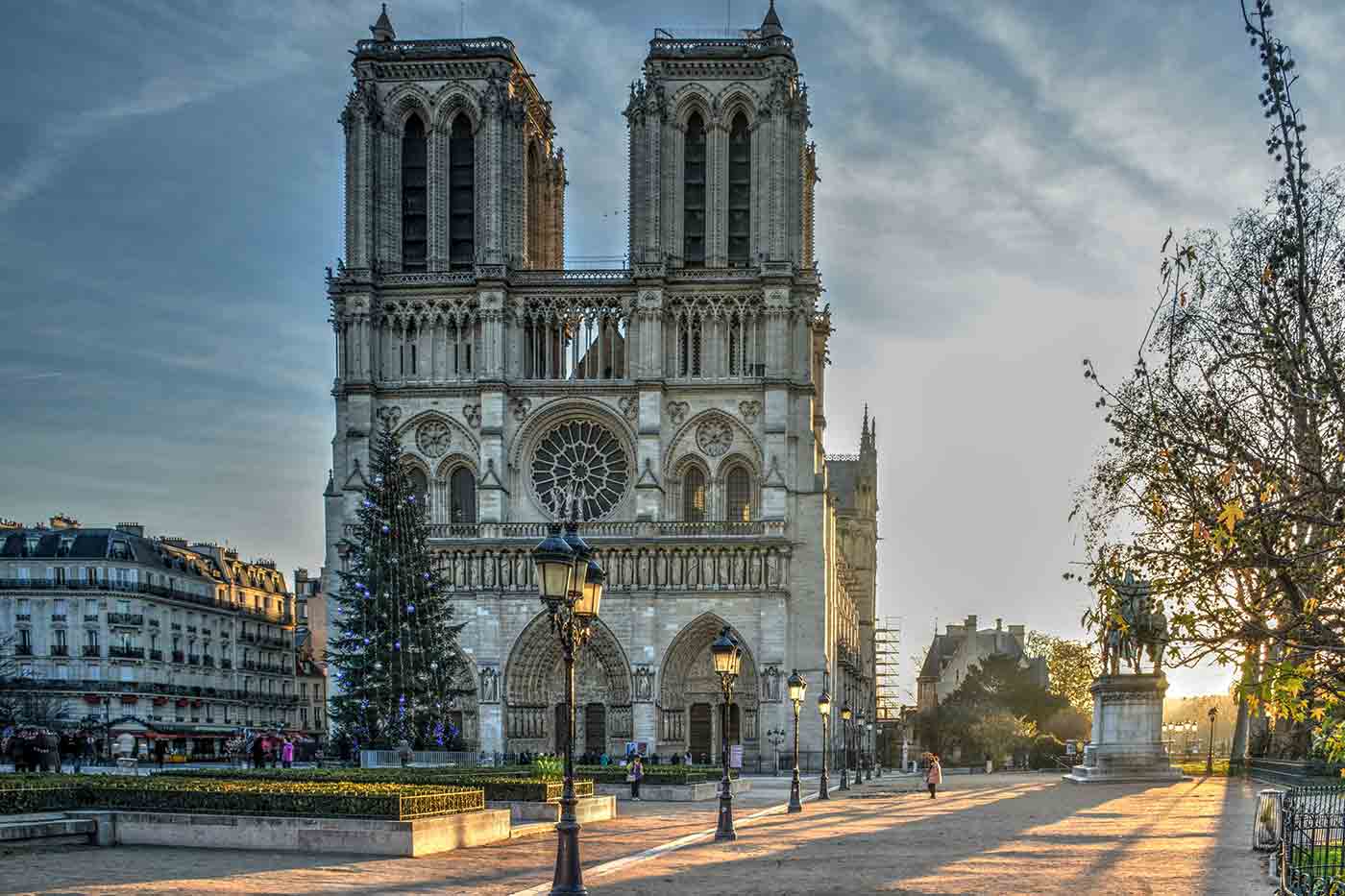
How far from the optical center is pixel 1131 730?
46.0 metres

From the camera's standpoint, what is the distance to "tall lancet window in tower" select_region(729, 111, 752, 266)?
70625 millimetres

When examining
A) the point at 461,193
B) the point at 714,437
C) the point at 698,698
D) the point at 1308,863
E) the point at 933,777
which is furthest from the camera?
the point at 461,193

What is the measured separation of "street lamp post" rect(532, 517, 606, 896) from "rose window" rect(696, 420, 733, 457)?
4925 centimetres

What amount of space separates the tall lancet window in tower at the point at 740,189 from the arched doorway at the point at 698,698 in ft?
50.9

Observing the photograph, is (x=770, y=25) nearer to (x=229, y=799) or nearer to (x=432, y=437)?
(x=432, y=437)

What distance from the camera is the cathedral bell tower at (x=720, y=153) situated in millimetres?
68750

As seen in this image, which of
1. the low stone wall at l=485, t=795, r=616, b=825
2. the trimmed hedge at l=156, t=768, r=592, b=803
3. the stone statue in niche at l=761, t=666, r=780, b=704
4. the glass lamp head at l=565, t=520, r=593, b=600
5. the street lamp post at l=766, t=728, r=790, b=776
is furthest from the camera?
the stone statue in niche at l=761, t=666, r=780, b=704

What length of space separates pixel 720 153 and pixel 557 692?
75.8ft

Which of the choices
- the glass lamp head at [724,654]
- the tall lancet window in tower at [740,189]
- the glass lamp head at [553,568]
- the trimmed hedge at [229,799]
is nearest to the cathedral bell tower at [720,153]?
the tall lancet window in tower at [740,189]

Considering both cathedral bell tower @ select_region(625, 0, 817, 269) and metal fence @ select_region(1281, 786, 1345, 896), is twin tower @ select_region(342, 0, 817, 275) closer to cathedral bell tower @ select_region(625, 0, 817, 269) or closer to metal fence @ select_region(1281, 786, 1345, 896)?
cathedral bell tower @ select_region(625, 0, 817, 269)

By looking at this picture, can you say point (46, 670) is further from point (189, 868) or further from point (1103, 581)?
point (1103, 581)

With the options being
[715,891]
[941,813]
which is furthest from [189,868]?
[941,813]

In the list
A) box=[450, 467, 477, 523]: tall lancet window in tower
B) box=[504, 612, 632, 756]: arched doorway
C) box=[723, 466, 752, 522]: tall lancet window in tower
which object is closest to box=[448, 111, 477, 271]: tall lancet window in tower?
box=[450, 467, 477, 523]: tall lancet window in tower

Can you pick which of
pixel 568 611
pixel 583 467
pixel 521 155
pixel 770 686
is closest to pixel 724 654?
pixel 568 611
